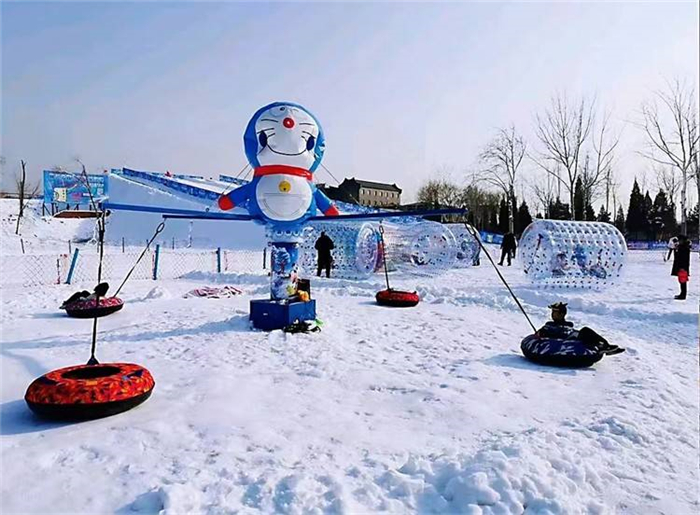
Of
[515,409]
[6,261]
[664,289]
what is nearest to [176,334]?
[515,409]

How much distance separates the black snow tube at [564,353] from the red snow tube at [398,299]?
4.35 metres

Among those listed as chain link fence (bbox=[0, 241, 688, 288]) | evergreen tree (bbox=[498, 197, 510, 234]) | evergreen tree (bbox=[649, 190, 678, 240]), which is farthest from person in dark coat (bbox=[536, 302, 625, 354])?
evergreen tree (bbox=[498, 197, 510, 234])

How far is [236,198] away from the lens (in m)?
8.10

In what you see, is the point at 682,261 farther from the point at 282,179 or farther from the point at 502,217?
the point at 502,217

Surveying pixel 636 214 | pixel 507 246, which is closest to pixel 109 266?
pixel 507 246

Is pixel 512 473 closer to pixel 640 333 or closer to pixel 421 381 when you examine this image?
pixel 421 381

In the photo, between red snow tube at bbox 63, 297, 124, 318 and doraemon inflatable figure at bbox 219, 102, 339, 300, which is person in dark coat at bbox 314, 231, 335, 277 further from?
doraemon inflatable figure at bbox 219, 102, 339, 300

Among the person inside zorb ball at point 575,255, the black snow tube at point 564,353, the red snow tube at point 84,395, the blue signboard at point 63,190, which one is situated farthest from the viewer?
the blue signboard at point 63,190

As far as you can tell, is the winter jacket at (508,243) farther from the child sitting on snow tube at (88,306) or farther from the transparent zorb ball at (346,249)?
the child sitting on snow tube at (88,306)

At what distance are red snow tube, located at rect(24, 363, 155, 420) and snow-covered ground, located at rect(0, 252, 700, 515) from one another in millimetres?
130

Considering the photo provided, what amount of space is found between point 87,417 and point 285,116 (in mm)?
5033

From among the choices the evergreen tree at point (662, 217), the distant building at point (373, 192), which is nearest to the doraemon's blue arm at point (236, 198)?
the evergreen tree at point (662, 217)

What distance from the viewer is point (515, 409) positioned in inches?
Result: 189

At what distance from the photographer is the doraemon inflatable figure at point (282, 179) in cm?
775
